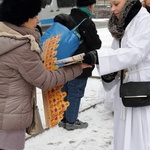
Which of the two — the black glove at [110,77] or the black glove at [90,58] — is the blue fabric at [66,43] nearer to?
the black glove at [90,58]

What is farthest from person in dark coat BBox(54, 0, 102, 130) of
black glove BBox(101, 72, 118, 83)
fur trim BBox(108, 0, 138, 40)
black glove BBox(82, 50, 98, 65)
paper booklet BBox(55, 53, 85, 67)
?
paper booklet BBox(55, 53, 85, 67)

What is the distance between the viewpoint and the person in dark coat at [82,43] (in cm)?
340

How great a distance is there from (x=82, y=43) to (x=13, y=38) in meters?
1.69

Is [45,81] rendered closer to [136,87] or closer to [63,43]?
[63,43]

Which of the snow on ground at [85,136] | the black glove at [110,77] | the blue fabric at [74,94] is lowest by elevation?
the snow on ground at [85,136]

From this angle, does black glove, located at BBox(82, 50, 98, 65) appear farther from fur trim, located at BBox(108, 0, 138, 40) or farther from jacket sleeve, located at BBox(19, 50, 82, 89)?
fur trim, located at BBox(108, 0, 138, 40)

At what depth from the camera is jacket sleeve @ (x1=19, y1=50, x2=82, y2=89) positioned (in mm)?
1869

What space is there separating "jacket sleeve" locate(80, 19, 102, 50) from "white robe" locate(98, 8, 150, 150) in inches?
34.4

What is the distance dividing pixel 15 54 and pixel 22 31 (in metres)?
0.16

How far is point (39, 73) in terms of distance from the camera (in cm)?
193

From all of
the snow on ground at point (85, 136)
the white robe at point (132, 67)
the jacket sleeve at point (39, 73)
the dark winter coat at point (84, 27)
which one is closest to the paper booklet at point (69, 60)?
the jacket sleeve at point (39, 73)

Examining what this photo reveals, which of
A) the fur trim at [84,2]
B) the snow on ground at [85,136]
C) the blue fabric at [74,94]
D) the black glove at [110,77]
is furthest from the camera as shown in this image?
the blue fabric at [74,94]

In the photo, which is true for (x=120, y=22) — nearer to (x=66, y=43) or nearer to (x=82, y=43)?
(x=66, y=43)

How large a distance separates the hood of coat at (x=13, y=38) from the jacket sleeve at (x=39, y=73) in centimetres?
6
